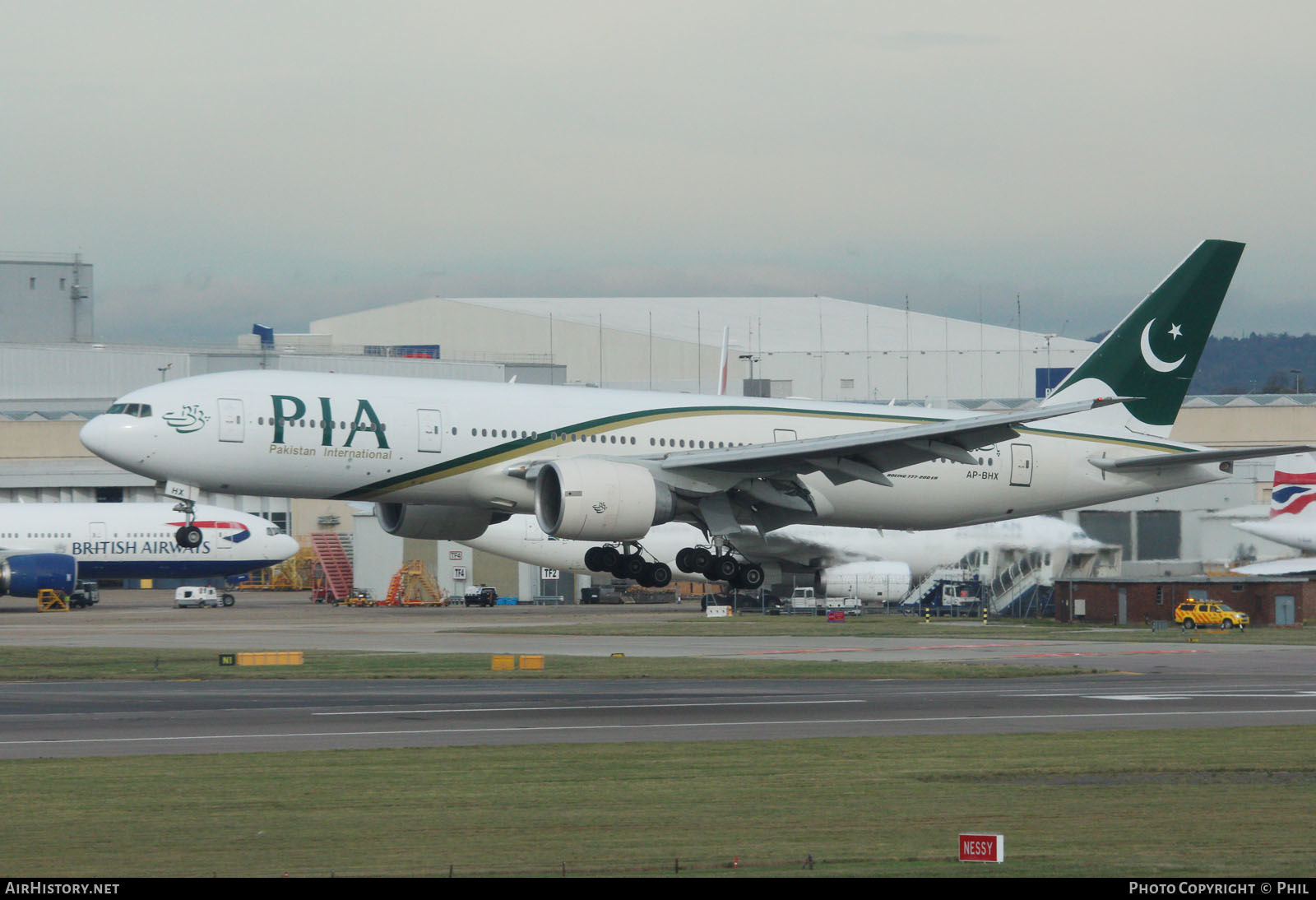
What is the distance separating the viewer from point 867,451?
44250 millimetres

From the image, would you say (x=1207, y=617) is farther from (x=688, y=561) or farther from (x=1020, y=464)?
(x=688, y=561)

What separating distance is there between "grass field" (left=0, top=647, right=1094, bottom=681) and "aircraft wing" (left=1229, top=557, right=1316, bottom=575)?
29.8 meters

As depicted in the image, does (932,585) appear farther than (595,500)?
Yes

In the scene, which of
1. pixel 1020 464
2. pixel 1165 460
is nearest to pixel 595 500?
pixel 1020 464

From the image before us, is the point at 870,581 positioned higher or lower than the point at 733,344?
lower

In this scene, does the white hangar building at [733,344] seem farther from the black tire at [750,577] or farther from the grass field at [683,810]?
the grass field at [683,810]

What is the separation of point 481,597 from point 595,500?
54.1 meters

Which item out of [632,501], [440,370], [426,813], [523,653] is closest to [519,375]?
[440,370]

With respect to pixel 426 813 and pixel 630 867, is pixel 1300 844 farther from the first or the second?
pixel 426 813

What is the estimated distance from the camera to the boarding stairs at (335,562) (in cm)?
10144

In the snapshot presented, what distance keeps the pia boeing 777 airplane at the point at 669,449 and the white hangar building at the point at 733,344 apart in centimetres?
7732

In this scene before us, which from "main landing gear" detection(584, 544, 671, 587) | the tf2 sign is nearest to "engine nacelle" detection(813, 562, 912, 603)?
"main landing gear" detection(584, 544, 671, 587)

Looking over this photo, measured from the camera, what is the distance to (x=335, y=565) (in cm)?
10394

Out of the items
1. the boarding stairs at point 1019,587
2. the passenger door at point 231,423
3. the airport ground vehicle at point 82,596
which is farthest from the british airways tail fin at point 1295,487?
the airport ground vehicle at point 82,596
